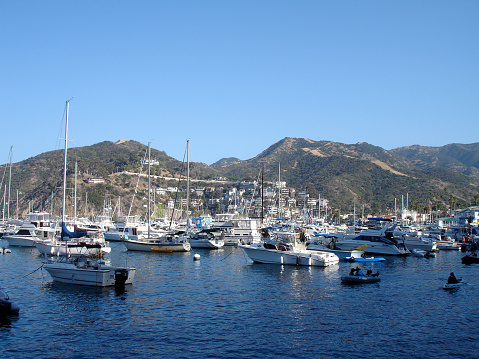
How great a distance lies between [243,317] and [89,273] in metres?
14.3

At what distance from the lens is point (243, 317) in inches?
1097

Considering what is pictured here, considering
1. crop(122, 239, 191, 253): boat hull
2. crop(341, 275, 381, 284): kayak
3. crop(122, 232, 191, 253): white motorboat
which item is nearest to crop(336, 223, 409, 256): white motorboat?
crop(122, 239, 191, 253): boat hull

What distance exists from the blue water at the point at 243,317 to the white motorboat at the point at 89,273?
80cm

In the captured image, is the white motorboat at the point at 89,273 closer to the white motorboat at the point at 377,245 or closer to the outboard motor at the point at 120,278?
the outboard motor at the point at 120,278

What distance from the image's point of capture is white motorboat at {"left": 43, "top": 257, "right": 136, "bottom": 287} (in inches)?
1382

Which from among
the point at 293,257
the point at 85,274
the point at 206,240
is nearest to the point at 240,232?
the point at 206,240

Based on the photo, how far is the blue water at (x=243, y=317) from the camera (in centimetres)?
2198

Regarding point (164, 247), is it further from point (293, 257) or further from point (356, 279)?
point (356, 279)

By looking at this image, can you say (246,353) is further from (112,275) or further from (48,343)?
(112,275)

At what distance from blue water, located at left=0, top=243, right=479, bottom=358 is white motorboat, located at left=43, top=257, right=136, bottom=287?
0.80 metres

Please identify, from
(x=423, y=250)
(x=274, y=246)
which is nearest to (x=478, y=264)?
(x=423, y=250)

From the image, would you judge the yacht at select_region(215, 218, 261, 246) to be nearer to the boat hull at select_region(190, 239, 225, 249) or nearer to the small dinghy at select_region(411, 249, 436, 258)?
the boat hull at select_region(190, 239, 225, 249)

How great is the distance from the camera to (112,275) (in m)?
35.5

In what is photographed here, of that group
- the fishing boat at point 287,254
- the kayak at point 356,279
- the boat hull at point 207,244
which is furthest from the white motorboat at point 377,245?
the kayak at point 356,279
